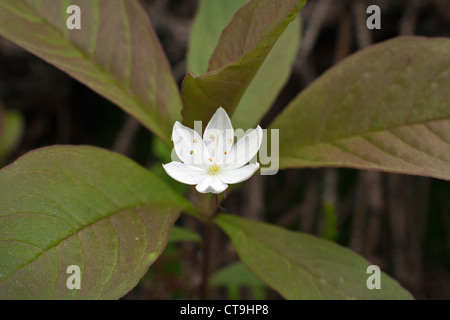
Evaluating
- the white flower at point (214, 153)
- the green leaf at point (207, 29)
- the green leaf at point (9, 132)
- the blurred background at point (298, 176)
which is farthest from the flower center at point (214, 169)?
the green leaf at point (9, 132)

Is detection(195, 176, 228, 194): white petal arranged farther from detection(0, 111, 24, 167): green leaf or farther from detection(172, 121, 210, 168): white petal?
detection(0, 111, 24, 167): green leaf

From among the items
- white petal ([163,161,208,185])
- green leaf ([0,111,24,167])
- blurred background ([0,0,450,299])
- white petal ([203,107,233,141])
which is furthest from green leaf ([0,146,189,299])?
green leaf ([0,111,24,167])

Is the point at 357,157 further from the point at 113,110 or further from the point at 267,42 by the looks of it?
the point at 113,110

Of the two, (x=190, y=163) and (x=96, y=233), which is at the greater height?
(x=190, y=163)

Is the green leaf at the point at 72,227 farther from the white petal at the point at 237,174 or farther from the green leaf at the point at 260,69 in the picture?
the green leaf at the point at 260,69

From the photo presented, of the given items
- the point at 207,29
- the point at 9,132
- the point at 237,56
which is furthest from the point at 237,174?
the point at 9,132

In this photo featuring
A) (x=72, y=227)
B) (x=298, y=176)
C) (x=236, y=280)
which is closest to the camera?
(x=72, y=227)

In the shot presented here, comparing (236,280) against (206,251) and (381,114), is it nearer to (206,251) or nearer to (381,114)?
(206,251)
